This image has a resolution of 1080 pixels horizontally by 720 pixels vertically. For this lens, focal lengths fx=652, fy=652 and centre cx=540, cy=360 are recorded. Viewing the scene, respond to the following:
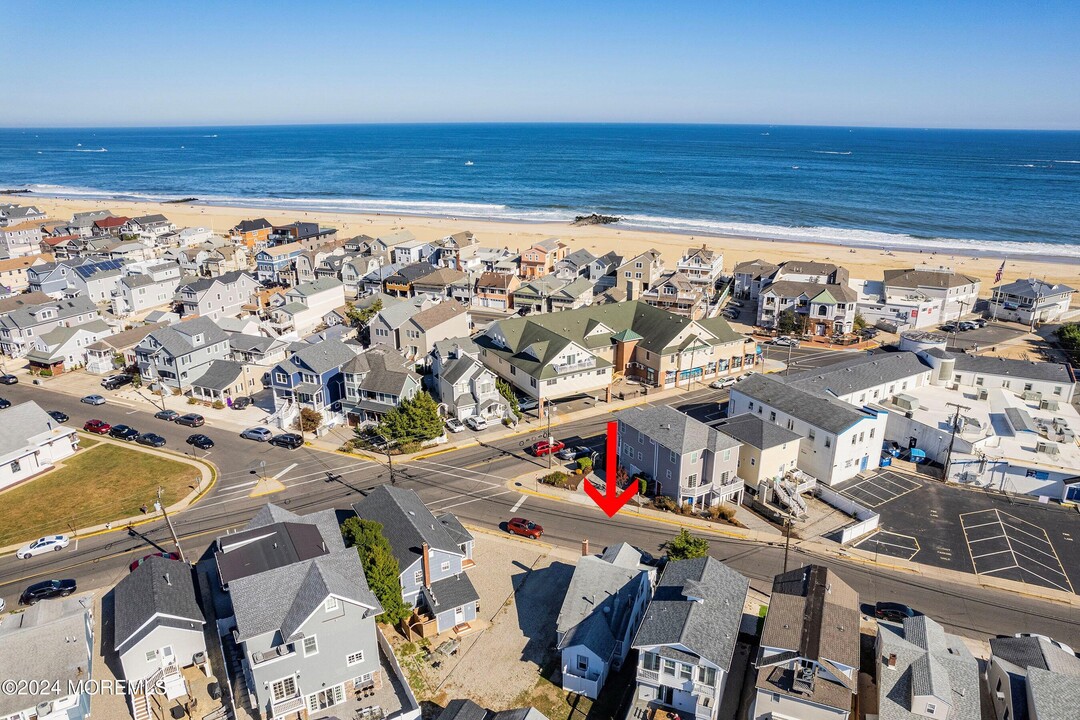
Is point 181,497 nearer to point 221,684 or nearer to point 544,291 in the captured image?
point 221,684

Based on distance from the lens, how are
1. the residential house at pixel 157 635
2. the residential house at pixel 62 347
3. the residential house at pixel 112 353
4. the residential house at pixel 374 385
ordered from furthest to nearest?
the residential house at pixel 62 347
the residential house at pixel 112 353
the residential house at pixel 374 385
the residential house at pixel 157 635

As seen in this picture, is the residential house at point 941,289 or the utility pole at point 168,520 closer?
the utility pole at point 168,520

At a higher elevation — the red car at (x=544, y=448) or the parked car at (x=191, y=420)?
the red car at (x=544, y=448)

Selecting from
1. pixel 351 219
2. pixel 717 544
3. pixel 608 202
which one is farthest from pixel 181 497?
pixel 608 202

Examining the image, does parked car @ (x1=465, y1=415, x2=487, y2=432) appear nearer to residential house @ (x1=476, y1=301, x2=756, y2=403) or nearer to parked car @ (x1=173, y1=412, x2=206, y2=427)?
residential house @ (x1=476, y1=301, x2=756, y2=403)

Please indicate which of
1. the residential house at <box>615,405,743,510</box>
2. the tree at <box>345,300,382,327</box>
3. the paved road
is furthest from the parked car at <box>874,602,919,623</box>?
the tree at <box>345,300,382,327</box>

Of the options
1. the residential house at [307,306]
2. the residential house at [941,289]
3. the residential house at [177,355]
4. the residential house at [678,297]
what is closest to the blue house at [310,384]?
the residential house at [177,355]

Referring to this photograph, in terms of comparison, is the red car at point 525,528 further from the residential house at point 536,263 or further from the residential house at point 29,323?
the residential house at point 536,263

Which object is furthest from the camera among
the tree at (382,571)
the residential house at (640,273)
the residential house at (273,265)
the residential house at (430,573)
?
the residential house at (273,265)
